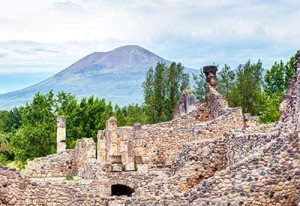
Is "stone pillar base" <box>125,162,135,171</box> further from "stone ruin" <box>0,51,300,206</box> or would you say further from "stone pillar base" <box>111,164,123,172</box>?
"stone pillar base" <box>111,164,123,172</box>

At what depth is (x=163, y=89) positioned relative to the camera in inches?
2975

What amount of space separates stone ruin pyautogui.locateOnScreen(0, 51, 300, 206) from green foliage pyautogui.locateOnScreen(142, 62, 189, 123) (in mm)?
36215

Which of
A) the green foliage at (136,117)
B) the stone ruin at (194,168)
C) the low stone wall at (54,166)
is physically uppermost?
the green foliage at (136,117)

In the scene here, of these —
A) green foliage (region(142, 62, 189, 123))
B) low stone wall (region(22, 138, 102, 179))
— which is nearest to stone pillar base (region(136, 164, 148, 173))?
low stone wall (region(22, 138, 102, 179))

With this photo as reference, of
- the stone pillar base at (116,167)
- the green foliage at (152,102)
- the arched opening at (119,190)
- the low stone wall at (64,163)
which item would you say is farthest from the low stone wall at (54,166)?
the green foliage at (152,102)

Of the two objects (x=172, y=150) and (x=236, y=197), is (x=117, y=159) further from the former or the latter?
(x=236, y=197)

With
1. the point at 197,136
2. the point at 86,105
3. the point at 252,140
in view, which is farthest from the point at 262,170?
the point at 86,105

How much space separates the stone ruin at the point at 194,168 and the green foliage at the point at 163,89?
36215 millimetres

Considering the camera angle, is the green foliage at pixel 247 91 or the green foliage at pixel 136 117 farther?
the green foliage at pixel 136 117

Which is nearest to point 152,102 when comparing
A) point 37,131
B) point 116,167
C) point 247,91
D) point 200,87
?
point 200,87

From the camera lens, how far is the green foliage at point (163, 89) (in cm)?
7361

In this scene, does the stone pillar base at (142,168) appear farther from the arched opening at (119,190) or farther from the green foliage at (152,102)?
the green foliage at (152,102)

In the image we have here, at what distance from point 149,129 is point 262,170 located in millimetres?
16630

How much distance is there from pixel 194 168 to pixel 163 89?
178 feet
